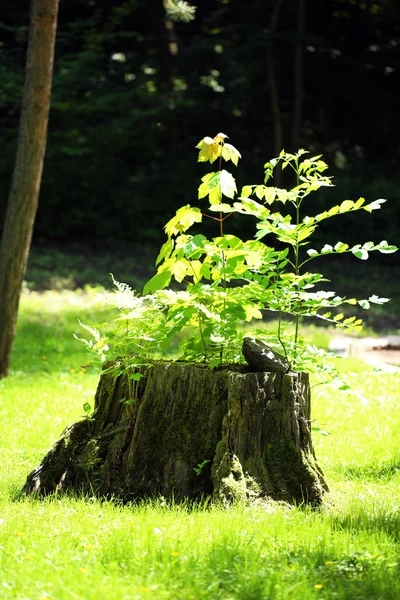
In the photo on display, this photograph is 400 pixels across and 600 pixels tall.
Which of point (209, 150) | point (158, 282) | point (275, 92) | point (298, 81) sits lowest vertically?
point (158, 282)

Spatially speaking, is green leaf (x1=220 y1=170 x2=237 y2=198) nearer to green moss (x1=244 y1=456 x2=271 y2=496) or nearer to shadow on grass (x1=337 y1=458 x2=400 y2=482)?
green moss (x1=244 y1=456 x2=271 y2=496)

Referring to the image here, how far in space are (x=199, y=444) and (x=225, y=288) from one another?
910 millimetres

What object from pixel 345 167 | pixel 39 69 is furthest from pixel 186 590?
pixel 345 167

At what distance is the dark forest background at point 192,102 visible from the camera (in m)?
19.1

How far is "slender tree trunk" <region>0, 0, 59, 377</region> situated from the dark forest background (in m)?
10.9

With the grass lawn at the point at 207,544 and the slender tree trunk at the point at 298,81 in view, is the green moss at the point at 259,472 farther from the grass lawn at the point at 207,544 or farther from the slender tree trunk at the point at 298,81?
the slender tree trunk at the point at 298,81

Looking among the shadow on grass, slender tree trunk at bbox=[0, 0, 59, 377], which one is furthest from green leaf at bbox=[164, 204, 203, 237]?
slender tree trunk at bbox=[0, 0, 59, 377]

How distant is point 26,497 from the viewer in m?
4.51

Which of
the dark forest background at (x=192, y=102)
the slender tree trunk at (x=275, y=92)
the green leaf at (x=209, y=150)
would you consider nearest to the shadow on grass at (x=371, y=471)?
the green leaf at (x=209, y=150)

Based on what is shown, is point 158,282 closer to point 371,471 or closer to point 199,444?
point 199,444

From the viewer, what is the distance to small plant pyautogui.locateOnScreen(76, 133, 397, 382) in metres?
4.36

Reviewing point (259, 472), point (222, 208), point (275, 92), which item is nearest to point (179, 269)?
point (222, 208)

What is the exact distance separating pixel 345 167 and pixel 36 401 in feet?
48.5

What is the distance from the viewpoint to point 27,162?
7.75 meters
